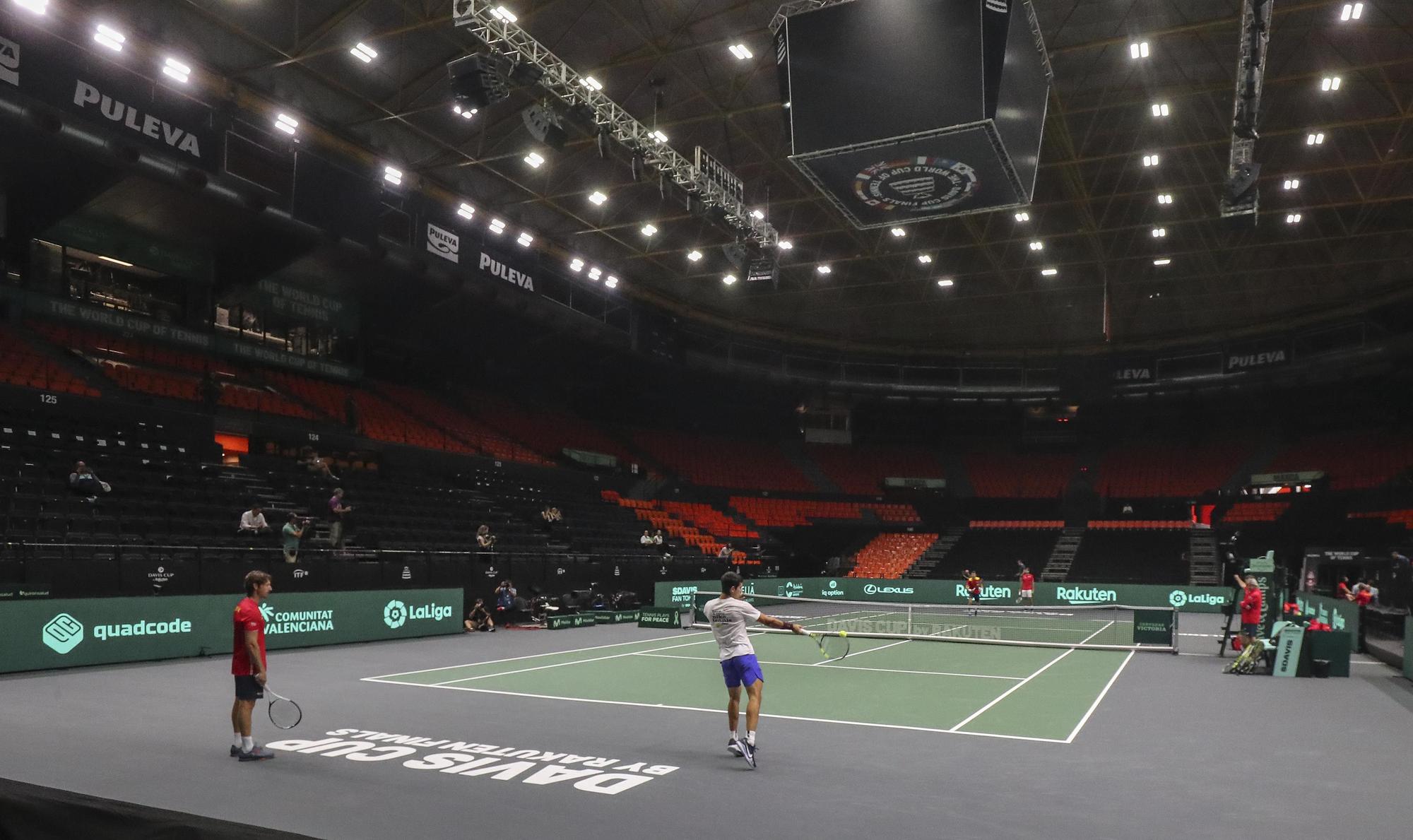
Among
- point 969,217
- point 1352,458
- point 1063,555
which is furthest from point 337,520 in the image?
Answer: point 1352,458

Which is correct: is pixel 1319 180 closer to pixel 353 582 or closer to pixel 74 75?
pixel 353 582

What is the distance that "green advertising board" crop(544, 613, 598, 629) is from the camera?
84.2 ft

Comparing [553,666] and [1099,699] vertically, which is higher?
[1099,699]

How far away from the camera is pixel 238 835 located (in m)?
3.80

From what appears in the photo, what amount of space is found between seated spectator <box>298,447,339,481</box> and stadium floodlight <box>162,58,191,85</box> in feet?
35.1

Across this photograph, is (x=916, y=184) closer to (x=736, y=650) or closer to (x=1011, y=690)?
(x=1011, y=690)

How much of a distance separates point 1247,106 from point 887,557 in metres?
30.7

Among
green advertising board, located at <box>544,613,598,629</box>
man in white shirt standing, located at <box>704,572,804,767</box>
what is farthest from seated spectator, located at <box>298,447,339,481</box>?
man in white shirt standing, located at <box>704,572,804,767</box>

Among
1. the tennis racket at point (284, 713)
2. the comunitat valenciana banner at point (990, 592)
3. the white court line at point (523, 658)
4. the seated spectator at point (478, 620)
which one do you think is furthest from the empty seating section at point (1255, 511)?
the tennis racket at point (284, 713)

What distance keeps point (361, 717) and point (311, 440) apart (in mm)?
21013

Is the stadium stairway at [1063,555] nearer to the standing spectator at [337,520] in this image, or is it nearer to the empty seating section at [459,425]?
the empty seating section at [459,425]

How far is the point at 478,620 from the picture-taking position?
24.8 meters

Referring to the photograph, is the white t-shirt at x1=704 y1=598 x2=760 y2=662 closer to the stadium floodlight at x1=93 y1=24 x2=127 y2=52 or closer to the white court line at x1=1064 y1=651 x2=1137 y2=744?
the white court line at x1=1064 y1=651 x2=1137 y2=744

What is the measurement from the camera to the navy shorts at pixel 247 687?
30.9 ft
